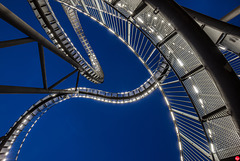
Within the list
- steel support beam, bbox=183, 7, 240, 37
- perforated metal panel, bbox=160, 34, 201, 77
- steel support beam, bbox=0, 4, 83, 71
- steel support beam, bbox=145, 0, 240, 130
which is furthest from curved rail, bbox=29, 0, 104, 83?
steel support beam, bbox=183, 7, 240, 37

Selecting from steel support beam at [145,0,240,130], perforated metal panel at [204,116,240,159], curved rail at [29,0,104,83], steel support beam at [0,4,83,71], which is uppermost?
curved rail at [29,0,104,83]

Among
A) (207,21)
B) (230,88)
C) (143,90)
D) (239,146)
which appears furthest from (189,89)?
(143,90)

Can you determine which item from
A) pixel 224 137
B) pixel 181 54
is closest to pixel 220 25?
pixel 181 54

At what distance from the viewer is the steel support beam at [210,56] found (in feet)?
7.57

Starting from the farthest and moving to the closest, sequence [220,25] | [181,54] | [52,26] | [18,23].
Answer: [52,26] → [220,25] → [181,54] → [18,23]

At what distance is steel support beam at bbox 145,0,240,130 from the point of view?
2307 mm

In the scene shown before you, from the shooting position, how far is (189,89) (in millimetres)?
3576

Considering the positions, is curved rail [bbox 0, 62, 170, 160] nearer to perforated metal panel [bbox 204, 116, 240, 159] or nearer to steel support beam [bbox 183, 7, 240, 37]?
steel support beam [bbox 183, 7, 240, 37]

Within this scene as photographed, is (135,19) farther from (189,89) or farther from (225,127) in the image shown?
(225,127)

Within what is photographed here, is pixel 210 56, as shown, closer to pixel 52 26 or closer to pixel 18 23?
pixel 18 23

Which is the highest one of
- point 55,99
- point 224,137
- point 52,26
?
point 52,26

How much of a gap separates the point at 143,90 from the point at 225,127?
40.0ft

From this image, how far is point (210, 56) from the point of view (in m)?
2.43

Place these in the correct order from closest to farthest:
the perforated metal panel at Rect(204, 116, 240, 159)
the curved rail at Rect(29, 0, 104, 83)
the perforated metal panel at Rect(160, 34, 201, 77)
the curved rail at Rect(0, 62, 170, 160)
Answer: the perforated metal panel at Rect(204, 116, 240, 159), the perforated metal panel at Rect(160, 34, 201, 77), the curved rail at Rect(29, 0, 104, 83), the curved rail at Rect(0, 62, 170, 160)
